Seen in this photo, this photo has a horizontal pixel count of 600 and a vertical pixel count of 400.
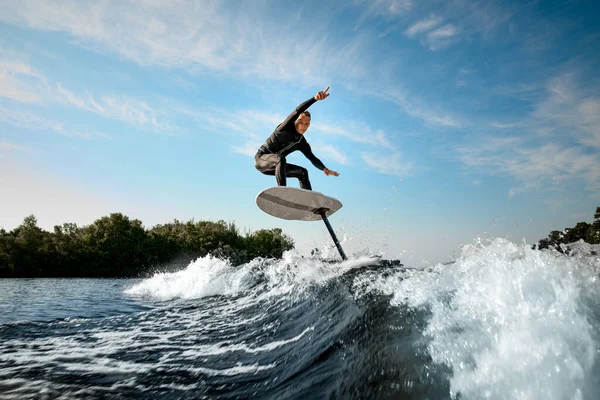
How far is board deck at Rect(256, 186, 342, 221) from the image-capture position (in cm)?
762

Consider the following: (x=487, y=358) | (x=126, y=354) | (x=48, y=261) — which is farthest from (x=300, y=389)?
(x=48, y=261)

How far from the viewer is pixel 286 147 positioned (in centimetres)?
759

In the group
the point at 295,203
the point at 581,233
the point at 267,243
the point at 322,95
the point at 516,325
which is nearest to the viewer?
the point at 516,325

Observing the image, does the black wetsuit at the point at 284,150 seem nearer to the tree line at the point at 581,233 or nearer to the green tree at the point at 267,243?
the tree line at the point at 581,233

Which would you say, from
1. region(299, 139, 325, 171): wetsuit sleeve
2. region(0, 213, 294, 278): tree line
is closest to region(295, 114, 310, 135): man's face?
region(299, 139, 325, 171): wetsuit sleeve

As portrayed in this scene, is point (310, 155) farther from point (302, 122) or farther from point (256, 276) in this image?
point (256, 276)

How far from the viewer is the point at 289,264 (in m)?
8.84

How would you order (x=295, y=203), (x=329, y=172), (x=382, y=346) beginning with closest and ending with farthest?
(x=382, y=346) < (x=295, y=203) < (x=329, y=172)

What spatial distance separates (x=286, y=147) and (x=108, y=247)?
62833 millimetres

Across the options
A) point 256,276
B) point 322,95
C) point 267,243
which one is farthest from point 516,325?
point 267,243

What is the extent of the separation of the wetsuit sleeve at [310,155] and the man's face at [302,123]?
50 centimetres

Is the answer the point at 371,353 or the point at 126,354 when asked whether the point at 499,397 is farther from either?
the point at 126,354

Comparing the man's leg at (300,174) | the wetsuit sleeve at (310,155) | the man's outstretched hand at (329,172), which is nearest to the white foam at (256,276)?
the man's leg at (300,174)

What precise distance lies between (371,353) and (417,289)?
1030 millimetres
